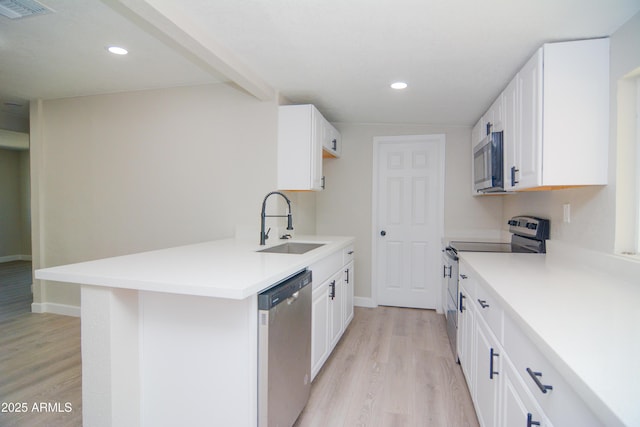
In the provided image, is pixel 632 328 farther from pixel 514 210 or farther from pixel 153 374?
pixel 514 210

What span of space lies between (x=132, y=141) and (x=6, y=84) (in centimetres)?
122

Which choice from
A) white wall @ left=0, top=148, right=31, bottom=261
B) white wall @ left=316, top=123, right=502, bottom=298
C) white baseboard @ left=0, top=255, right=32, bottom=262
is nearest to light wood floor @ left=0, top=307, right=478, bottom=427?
white wall @ left=316, top=123, right=502, bottom=298

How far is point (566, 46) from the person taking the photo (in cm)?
182

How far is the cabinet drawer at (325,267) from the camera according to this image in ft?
7.19

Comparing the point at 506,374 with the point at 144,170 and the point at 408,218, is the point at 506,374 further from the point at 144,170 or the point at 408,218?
the point at 144,170

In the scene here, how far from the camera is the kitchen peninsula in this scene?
1.45 m

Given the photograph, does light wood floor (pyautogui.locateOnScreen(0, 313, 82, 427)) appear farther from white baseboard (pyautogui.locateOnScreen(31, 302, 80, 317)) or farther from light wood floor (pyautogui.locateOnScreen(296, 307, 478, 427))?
light wood floor (pyautogui.locateOnScreen(296, 307, 478, 427))

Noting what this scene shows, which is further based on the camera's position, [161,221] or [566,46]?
[161,221]

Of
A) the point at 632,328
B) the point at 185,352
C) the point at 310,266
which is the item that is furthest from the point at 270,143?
the point at 632,328

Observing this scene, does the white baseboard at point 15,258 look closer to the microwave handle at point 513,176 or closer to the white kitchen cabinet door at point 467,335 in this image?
the white kitchen cabinet door at point 467,335

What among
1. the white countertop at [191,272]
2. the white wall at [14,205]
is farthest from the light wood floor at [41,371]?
the white wall at [14,205]

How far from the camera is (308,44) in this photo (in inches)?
80.6

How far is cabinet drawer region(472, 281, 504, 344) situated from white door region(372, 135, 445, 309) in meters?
2.10

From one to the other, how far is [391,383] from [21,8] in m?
3.24
